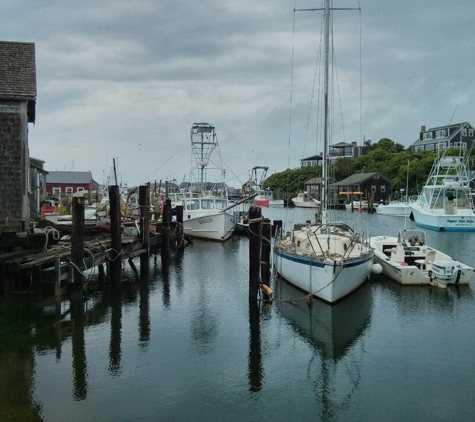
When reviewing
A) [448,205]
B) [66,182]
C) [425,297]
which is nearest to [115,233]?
[425,297]

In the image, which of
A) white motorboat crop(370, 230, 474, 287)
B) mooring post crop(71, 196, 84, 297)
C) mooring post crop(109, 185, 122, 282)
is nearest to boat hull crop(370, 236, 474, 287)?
white motorboat crop(370, 230, 474, 287)

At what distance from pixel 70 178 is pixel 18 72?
5139 cm

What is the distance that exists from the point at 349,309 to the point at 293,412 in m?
7.56

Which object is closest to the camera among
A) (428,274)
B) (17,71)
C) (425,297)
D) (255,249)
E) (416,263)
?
(255,249)

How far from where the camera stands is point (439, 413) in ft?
31.0

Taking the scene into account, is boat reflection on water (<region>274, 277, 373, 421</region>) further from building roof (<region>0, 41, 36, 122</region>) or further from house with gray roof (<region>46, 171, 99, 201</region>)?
house with gray roof (<region>46, 171, 99, 201</region>)

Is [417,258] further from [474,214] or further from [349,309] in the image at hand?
[474,214]

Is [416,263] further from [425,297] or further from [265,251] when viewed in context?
[265,251]

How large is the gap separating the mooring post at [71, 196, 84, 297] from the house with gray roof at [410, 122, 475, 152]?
84347 millimetres

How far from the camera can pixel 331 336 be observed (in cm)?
1393

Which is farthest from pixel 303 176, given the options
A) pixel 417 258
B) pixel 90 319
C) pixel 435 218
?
pixel 90 319

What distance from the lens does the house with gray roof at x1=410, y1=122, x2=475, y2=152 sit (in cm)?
9056

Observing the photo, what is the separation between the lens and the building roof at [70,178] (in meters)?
65.8

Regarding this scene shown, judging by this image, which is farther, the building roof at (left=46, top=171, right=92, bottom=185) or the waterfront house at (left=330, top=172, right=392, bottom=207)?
the waterfront house at (left=330, top=172, right=392, bottom=207)
